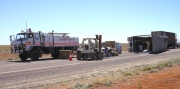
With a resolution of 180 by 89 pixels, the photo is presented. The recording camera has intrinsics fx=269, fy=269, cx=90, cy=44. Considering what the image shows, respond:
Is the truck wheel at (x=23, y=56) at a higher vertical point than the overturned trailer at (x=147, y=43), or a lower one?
lower

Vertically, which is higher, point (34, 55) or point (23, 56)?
point (34, 55)

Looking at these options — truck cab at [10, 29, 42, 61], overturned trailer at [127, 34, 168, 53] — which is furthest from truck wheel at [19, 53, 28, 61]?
overturned trailer at [127, 34, 168, 53]

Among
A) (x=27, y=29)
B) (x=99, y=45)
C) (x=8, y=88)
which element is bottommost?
(x=8, y=88)

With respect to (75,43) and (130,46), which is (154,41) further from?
(75,43)

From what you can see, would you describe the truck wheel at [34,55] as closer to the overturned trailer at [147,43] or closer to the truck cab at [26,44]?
the truck cab at [26,44]

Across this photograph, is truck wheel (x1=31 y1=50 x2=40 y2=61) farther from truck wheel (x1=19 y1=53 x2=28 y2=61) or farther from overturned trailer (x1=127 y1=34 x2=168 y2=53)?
overturned trailer (x1=127 y1=34 x2=168 y2=53)

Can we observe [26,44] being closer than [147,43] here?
Yes

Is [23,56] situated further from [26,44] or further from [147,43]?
[147,43]

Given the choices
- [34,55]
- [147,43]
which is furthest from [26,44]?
[147,43]

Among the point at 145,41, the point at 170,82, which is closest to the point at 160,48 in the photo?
the point at 145,41

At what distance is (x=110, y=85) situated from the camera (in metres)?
11.7

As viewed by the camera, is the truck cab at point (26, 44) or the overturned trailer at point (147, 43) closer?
the truck cab at point (26, 44)

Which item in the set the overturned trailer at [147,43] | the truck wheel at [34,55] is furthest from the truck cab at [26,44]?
the overturned trailer at [147,43]

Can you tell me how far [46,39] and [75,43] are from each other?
536cm
